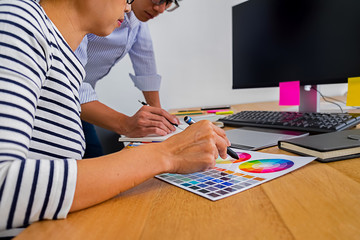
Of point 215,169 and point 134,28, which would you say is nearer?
point 215,169

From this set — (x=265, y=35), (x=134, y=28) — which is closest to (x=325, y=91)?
(x=265, y=35)

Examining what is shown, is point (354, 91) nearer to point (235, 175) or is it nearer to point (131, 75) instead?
point (235, 175)

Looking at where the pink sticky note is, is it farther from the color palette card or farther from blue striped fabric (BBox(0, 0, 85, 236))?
blue striped fabric (BBox(0, 0, 85, 236))

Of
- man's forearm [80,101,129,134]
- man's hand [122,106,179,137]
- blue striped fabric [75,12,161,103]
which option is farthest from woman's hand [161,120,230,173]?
blue striped fabric [75,12,161,103]

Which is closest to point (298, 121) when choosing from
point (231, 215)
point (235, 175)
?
point (235, 175)

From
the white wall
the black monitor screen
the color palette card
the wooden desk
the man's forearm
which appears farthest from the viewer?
the white wall

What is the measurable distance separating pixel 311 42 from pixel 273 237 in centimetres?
82

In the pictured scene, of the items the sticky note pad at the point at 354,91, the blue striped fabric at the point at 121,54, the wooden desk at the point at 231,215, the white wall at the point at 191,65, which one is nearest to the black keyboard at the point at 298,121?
the sticky note pad at the point at 354,91

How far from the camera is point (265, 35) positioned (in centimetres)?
109

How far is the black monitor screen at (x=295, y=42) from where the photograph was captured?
83 cm

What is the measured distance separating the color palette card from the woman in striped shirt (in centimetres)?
2

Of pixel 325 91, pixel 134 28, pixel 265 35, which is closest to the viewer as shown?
pixel 265 35

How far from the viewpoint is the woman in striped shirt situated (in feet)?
1.12

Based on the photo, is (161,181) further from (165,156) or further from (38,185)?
(38,185)
